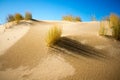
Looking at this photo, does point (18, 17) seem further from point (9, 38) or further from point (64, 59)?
point (64, 59)

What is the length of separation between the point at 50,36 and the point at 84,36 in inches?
62.9

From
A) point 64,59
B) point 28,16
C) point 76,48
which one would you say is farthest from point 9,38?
point 28,16

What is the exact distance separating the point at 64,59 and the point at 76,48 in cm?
81

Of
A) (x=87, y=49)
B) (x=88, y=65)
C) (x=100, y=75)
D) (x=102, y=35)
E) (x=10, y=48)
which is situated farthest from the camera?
(x=102, y=35)

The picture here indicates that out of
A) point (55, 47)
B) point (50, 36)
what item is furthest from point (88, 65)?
point (50, 36)

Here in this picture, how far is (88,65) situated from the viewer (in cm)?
378

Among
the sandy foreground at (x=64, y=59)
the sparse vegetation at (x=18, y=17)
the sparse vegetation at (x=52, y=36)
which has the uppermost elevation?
the sparse vegetation at (x=18, y=17)

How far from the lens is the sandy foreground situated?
347cm

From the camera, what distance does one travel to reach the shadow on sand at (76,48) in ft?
14.5

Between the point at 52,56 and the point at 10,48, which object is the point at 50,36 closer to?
the point at 52,56

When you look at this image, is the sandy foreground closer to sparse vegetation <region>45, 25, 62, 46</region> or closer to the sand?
the sand

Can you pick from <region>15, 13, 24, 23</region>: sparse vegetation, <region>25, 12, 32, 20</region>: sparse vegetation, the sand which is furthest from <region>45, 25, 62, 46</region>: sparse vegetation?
<region>25, 12, 32, 20</region>: sparse vegetation

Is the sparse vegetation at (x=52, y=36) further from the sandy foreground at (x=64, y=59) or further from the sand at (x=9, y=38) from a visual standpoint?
the sand at (x=9, y=38)

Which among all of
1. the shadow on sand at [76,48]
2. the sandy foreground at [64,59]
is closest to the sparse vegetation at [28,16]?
the sandy foreground at [64,59]
